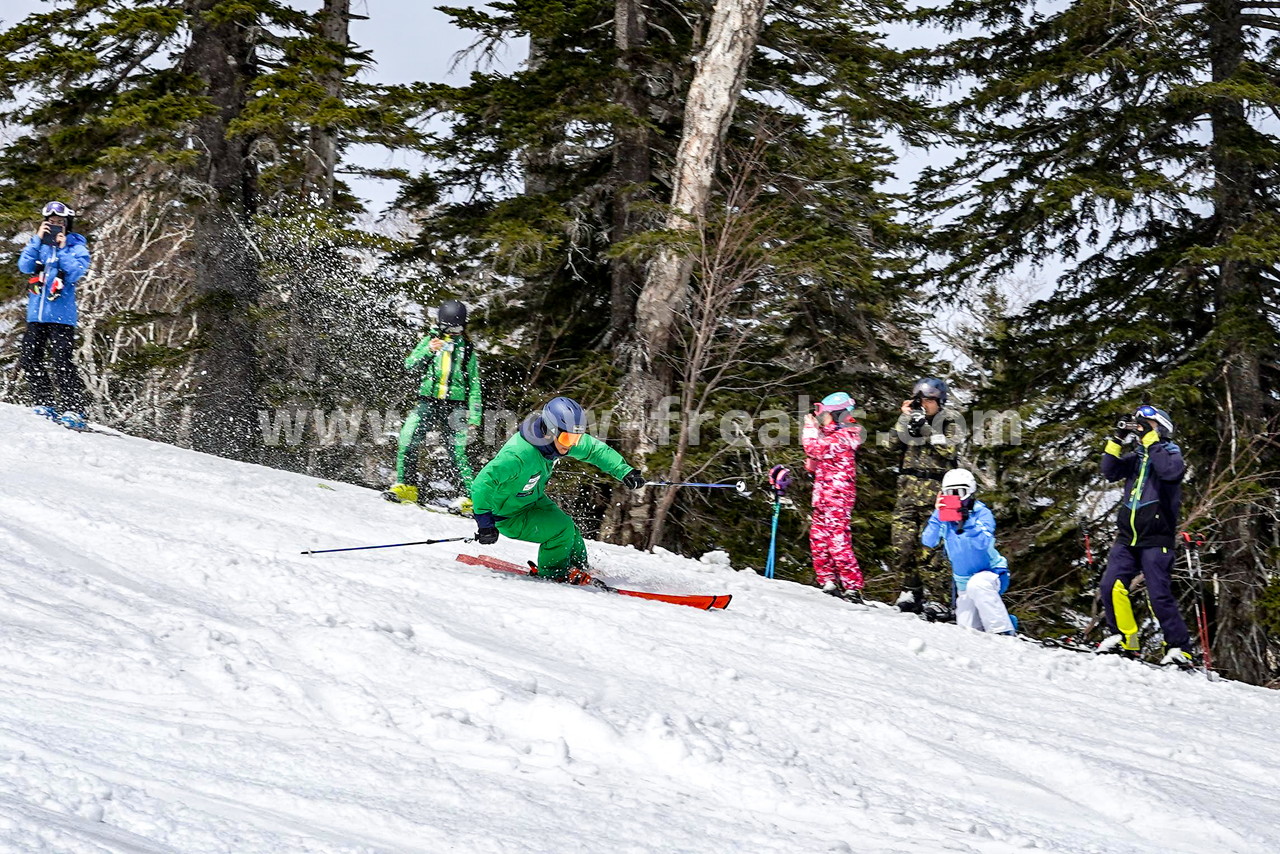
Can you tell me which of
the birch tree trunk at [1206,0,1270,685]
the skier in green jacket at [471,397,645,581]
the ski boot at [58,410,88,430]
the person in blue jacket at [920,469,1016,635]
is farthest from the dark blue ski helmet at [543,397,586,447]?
the birch tree trunk at [1206,0,1270,685]

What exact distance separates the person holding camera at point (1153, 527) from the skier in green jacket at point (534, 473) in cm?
404

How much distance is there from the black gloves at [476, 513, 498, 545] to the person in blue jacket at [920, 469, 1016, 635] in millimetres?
3568

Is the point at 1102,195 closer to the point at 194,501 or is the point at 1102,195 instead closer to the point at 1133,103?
the point at 1133,103

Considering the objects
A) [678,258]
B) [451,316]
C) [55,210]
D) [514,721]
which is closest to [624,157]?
[678,258]

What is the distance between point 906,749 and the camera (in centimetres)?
432

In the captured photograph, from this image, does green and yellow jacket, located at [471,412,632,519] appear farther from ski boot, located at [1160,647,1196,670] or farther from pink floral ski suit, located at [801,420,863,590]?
ski boot, located at [1160,647,1196,670]

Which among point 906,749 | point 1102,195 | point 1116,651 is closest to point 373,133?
point 1102,195

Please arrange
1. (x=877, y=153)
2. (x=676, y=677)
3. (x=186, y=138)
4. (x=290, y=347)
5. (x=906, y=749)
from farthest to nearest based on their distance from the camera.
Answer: (x=290, y=347)
(x=186, y=138)
(x=877, y=153)
(x=676, y=677)
(x=906, y=749)

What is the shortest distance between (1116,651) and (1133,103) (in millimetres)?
8208

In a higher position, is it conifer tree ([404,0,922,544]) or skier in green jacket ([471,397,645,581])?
conifer tree ([404,0,922,544])

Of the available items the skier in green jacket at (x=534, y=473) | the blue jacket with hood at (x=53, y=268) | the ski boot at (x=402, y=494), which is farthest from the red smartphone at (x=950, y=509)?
the blue jacket with hood at (x=53, y=268)

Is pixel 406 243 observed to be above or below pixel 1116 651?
above

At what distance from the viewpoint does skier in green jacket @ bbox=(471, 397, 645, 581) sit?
665 cm

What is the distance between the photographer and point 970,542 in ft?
26.8
